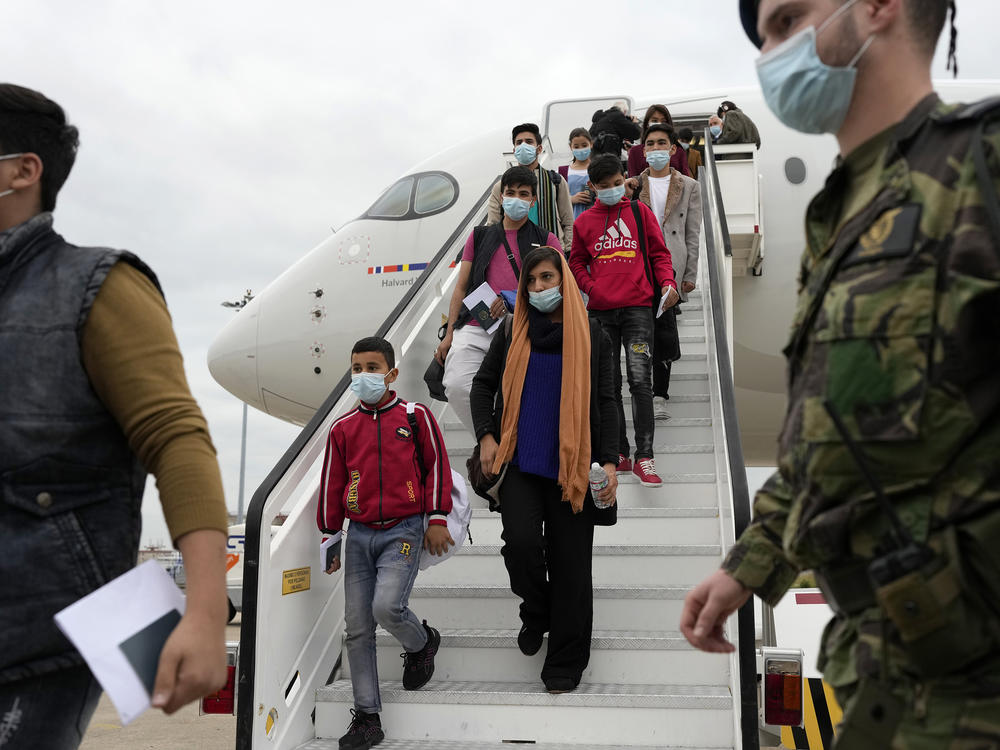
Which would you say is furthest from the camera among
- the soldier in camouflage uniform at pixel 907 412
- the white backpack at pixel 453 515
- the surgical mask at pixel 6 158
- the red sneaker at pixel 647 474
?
the red sneaker at pixel 647 474

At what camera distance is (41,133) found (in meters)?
1.74

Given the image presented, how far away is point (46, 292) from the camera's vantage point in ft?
5.29

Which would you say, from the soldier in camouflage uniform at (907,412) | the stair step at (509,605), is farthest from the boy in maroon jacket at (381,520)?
the soldier in camouflage uniform at (907,412)

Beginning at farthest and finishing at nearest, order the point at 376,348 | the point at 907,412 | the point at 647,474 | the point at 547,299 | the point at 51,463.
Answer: the point at 647,474, the point at 376,348, the point at 547,299, the point at 51,463, the point at 907,412

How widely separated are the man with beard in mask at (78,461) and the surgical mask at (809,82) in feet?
3.49

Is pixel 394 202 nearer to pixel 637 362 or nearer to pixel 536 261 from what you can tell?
pixel 637 362

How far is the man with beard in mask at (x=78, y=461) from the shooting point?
1.50m

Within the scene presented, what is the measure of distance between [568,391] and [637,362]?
1353 millimetres

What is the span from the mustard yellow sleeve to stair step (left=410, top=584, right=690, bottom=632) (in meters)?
3.13

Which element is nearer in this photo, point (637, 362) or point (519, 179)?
point (637, 362)

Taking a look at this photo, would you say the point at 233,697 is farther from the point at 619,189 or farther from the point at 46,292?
the point at 619,189

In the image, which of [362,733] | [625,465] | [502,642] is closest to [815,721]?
[625,465]

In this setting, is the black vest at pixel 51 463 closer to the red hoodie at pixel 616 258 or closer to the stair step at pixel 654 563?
the stair step at pixel 654 563

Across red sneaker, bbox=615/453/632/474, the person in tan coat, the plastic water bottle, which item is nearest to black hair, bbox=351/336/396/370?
the plastic water bottle
